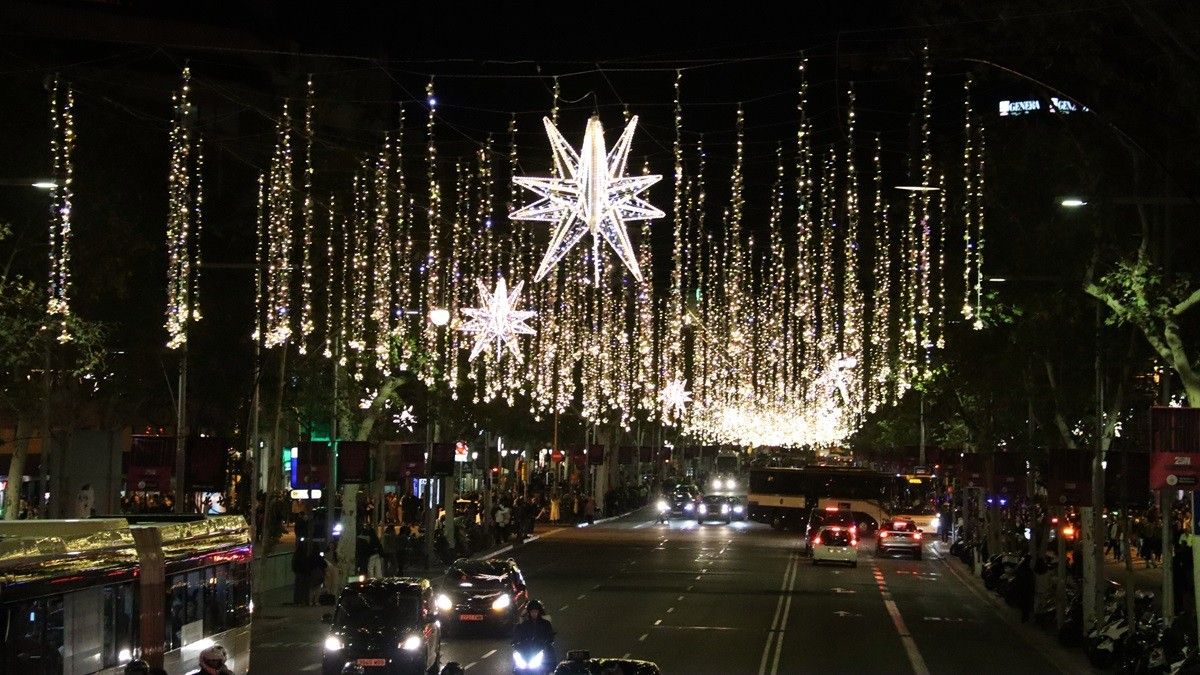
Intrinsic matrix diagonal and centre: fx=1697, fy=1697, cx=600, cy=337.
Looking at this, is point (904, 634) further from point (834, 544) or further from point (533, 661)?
point (834, 544)

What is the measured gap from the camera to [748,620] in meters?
36.4

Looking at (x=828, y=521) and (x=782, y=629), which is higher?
(x=828, y=521)

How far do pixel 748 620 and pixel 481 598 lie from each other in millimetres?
6740

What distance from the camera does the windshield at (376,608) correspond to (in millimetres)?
24938

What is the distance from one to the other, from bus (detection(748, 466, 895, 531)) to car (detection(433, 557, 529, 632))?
4919 centimetres

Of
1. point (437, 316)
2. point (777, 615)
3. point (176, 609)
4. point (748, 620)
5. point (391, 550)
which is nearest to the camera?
point (176, 609)

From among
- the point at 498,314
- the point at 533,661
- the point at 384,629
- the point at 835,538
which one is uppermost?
the point at 498,314

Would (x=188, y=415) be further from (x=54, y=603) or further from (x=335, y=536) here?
(x=54, y=603)

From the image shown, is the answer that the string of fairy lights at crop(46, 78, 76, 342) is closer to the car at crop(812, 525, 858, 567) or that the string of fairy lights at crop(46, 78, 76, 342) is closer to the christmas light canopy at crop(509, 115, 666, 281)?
the christmas light canopy at crop(509, 115, 666, 281)

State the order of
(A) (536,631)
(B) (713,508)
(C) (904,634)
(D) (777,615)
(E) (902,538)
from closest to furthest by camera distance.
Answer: (A) (536,631) < (C) (904,634) < (D) (777,615) < (E) (902,538) < (B) (713,508)

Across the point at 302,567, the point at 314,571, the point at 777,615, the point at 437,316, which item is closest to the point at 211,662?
the point at 302,567

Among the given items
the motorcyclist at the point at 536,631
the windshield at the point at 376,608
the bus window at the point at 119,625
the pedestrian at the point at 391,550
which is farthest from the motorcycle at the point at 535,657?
the pedestrian at the point at 391,550

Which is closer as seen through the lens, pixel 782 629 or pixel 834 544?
pixel 782 629

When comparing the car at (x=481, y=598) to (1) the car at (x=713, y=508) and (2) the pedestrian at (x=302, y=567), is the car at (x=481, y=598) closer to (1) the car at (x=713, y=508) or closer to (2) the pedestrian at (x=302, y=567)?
(2) the pedestrian at (x=302, y=567)
